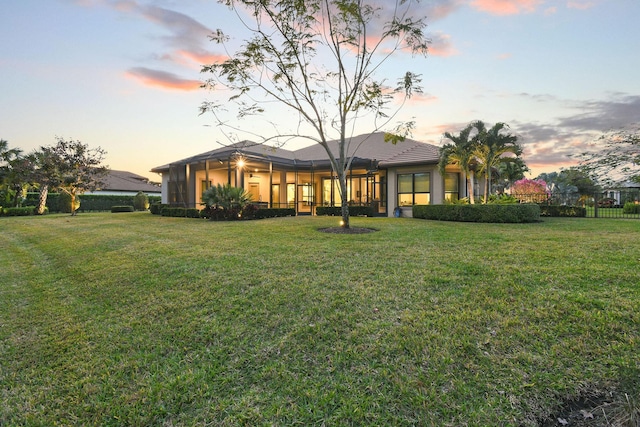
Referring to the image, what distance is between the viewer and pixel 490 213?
13.0 meters

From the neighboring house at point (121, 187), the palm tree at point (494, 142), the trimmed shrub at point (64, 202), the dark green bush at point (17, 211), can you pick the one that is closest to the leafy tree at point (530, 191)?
the palm tree at point (494, 142)

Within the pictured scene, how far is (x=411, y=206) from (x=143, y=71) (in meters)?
14.5

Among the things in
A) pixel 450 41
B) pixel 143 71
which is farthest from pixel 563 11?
pixel 143 71

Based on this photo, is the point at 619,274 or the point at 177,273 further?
the point at 177,273

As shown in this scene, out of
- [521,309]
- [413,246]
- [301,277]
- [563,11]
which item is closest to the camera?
[521,309]

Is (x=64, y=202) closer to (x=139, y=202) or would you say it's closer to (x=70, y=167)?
(x=139, y=202)

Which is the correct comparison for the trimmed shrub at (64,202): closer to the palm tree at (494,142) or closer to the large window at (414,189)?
the large window at (414,189)

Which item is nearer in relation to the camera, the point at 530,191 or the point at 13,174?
the point at 530,191

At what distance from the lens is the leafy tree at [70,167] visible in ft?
69.7

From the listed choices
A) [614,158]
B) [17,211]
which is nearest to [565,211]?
[614,158]

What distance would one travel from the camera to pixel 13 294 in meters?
5.12

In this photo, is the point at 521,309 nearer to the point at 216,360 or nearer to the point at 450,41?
the point at 216,360

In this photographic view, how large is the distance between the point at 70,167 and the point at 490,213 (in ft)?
86.4

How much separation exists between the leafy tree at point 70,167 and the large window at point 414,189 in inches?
858
